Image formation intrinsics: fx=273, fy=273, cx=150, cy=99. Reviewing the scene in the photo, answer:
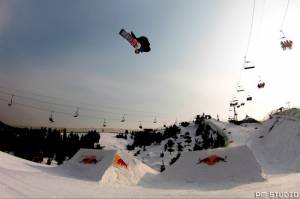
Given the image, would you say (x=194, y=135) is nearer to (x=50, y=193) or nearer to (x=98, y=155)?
(x=98, y=155)

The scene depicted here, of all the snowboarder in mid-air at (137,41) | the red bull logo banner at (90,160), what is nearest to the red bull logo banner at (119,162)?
the red bull logo banner at (90,160)

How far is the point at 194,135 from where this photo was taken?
63.9 metres

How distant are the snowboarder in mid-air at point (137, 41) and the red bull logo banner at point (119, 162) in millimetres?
9602

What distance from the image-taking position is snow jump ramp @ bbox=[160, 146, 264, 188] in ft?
55.9

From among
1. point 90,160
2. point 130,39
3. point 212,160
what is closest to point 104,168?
point 90,160

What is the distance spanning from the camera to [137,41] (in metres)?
14.1

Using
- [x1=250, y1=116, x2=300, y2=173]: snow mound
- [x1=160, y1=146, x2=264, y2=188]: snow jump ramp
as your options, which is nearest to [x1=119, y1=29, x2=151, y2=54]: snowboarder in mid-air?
[x1=160, y1=146, x2=264, y2=188]: snow jump ramp

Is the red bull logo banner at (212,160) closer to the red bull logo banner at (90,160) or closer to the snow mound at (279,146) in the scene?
the red bull logo banner at (90,160)

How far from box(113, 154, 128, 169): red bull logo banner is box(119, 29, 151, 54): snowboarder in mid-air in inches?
378

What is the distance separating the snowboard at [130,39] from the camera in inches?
553

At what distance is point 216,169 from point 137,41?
34.2ft

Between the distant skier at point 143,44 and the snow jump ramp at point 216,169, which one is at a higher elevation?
the distant skier at point 143,44

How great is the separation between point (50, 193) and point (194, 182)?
10572 mm

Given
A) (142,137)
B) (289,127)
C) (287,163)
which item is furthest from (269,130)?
(142,137)
